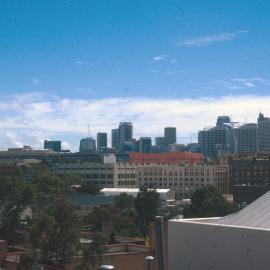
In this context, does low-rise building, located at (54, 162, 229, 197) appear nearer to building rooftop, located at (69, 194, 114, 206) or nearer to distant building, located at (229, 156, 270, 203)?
distant building, located at (229, 156, 270, 203)

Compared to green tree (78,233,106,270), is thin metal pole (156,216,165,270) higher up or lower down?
higher up

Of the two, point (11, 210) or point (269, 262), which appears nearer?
point (269, 262)

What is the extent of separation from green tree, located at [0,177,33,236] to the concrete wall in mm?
30461

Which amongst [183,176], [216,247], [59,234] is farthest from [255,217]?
[183,176]

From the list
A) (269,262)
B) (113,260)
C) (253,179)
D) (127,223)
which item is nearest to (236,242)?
(269,262)

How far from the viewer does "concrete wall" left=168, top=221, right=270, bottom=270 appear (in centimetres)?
1379

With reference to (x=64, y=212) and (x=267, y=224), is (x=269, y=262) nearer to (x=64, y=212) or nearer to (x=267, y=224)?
(x=267, y=224)

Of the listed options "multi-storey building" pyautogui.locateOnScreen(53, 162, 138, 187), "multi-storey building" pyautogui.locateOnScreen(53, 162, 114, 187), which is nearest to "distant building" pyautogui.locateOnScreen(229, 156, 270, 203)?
"multi-storey building" pyautogui.locateOnScreen(53, 162, 138, 187)

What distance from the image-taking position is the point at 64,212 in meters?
25.0

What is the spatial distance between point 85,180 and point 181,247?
4777 inches

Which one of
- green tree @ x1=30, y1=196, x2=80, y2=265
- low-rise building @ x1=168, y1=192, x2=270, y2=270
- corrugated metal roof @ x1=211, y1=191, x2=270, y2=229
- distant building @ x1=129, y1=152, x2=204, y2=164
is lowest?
green tree @ x1=30, y1=196, x2=80, y2=265

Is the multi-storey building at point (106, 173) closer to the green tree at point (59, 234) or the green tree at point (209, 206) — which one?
the green tree at point (209, 206)

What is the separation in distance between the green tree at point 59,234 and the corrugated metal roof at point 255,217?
862cm

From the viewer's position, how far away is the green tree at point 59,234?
24344 millimetres
